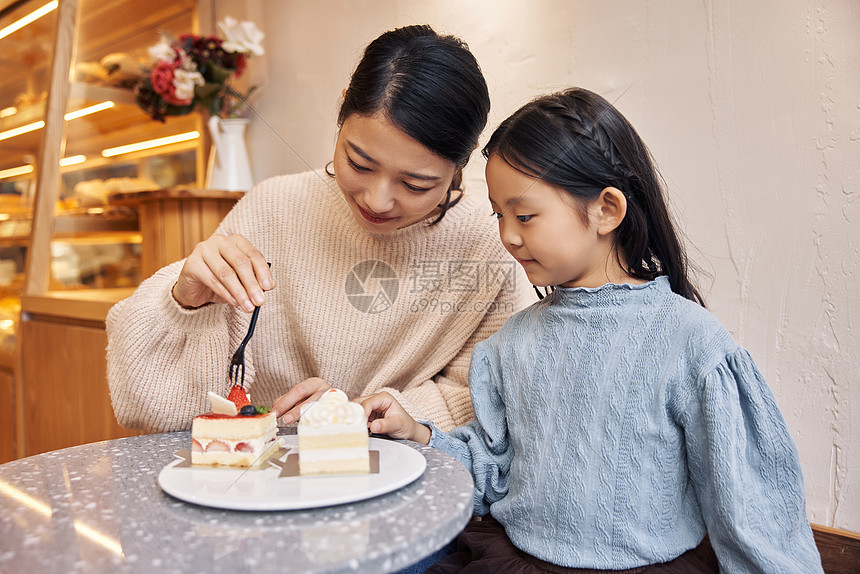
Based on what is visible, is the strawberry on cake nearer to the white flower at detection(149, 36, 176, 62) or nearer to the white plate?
the white plate

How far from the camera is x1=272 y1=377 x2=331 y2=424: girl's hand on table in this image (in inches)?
40.5

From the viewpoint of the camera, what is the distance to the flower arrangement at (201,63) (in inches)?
82.4

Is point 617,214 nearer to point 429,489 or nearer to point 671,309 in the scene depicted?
point 671,309

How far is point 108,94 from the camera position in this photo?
8.02ft

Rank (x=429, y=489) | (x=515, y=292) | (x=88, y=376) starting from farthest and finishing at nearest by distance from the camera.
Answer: (x=88, y=376) < (x=515, y=292) < (x=429, y=489)

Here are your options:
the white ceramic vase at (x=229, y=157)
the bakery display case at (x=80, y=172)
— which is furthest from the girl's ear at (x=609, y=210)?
the bakery display case at (x=80, y=172)

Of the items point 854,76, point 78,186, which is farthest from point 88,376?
point 854,76

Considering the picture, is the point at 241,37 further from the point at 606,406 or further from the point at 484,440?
the point at 606,406

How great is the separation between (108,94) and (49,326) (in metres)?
0.87

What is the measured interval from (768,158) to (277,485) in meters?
0.97

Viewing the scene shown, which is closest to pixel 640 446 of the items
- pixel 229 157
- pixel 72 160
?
pixel 229 157

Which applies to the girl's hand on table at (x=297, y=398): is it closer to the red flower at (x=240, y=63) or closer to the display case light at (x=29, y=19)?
the red flower at (x=240, y=63)

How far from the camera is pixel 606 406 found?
3.02ft

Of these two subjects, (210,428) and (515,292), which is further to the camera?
(515,292)
